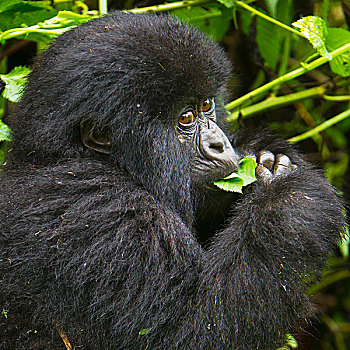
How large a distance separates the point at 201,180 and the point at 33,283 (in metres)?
0.79

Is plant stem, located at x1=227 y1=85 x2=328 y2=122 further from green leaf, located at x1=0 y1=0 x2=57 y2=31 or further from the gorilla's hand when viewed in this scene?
green leaf, located at x1=0 y1=0 x2=57 y2=31

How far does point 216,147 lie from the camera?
7.80ft

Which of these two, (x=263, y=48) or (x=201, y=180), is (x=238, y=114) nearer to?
(x=263, y=48)

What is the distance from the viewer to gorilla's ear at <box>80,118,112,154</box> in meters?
2.22

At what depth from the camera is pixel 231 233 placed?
7.21 feet

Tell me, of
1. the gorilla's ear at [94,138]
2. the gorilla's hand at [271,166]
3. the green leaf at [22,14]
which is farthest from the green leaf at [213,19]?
the gorilla's ear at [94,138]

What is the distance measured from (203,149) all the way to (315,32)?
818mm

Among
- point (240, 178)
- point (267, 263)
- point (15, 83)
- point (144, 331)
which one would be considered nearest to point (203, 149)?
point (240, 178)

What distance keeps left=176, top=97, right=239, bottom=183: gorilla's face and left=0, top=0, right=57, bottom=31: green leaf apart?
1.02m

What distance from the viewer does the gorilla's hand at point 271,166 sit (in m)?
2.47

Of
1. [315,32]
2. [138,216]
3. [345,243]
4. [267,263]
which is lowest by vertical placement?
[345,243]

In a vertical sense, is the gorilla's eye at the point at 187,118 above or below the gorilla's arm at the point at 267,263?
above

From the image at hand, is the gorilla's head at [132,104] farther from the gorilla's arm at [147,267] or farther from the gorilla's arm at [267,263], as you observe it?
the gorilla's arm at [267,263]

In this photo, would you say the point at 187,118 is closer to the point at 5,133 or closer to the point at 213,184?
the point at 213,184
